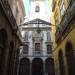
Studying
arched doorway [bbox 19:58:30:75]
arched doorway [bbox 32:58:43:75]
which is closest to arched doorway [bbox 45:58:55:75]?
arched doorway [bbox 32:58:43:75]

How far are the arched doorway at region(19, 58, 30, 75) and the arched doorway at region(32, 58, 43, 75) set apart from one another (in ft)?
3.49

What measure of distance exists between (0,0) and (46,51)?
2154cm

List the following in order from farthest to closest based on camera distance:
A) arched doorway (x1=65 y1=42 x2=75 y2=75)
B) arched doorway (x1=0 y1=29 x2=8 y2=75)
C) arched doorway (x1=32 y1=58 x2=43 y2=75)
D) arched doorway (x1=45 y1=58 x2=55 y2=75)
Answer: arched doorway (x1=32 y1=58 x2=43 y2=75) → arched doorway (x1=45 y1=58 x2=55 y2=75) → arched doorway (x1=0 y1=29 x2=8 y2=75) → arched doorway (x1=65 y1=42 x2=75 y2=75)

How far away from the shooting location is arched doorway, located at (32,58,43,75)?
26.9 metres

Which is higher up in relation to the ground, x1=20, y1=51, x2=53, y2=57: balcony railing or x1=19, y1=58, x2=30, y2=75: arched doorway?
x1=20, y1=51, x2=53, y2=57: balcony railing

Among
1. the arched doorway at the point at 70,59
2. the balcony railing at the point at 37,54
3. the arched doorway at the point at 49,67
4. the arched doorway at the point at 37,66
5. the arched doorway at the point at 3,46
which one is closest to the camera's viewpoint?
the arched doorway at the point at 70,59

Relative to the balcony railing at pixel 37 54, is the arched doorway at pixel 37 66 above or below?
below

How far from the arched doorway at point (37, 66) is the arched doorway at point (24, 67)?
1.06m

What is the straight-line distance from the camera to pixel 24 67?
27328 millimetres

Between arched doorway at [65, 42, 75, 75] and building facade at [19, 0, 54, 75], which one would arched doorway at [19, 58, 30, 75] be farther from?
arched doorway at [65, 42, 75, 75]

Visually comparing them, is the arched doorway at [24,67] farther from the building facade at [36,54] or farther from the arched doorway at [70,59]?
the arched doorway at [70,59]

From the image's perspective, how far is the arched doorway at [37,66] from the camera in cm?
2690

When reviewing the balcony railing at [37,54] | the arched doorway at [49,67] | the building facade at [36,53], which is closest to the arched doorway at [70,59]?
the building facade at [36,53]

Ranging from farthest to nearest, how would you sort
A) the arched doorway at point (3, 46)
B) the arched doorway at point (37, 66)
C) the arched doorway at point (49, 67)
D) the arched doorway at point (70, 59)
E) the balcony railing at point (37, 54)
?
1. the balcony railing at point (37, 54)
2. the arched doorway at point (37, 66)
3. the arched doorway at point (49, 67)
4. the arched doorway at point (3, 46)
5. the arched doorway at point (70, 59)
